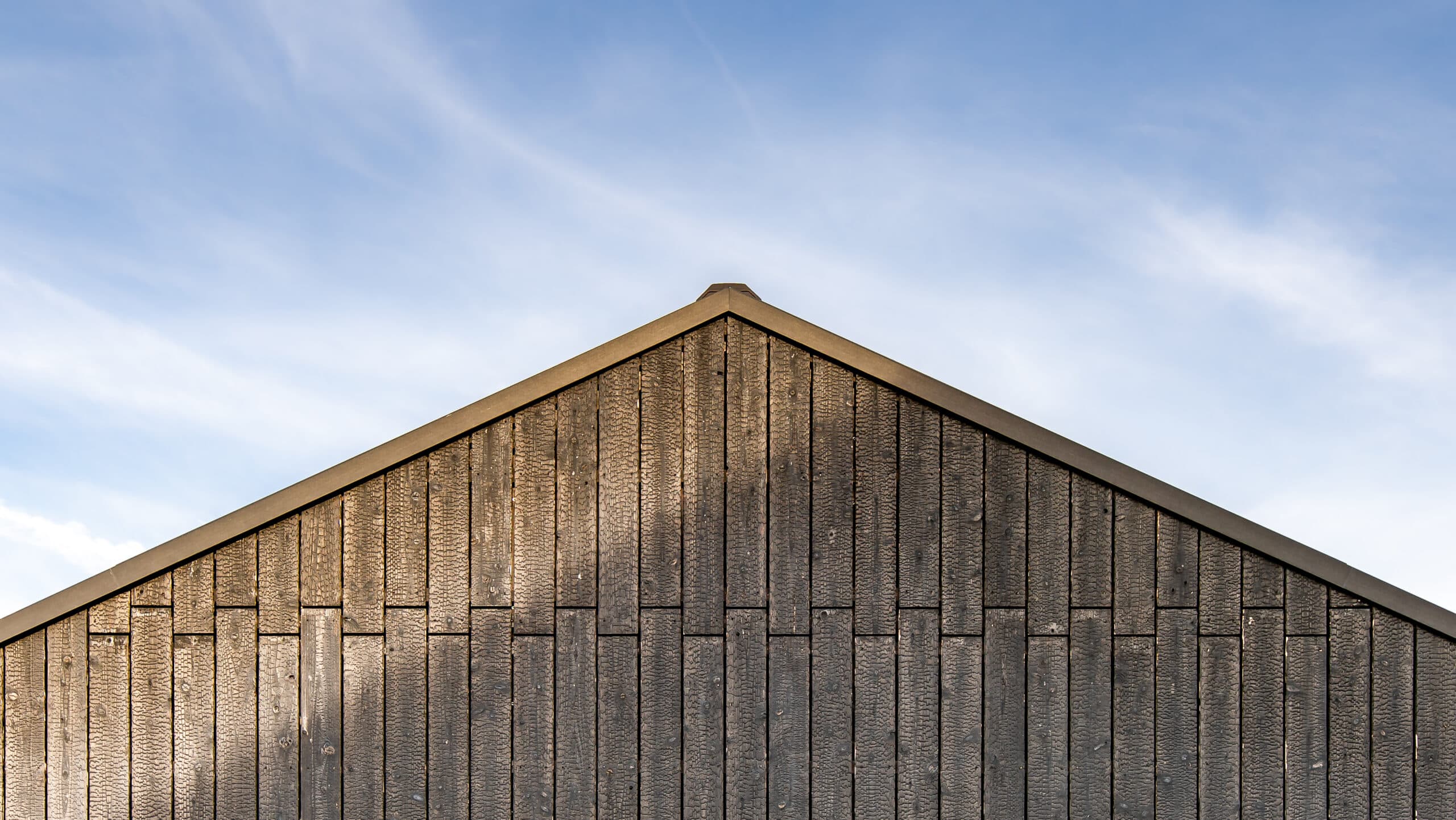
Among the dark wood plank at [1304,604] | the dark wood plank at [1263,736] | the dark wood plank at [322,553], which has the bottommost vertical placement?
the dark wood plank at [1263,736]

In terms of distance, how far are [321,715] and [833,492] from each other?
249 centimetres

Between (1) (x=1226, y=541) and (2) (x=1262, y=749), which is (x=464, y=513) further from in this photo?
(2) (x=1262, y=749)

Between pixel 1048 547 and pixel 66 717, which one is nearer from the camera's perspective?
pixel 66 717

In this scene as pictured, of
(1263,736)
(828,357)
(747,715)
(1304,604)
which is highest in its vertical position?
(828,357)

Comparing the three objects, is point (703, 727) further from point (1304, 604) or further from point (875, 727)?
point (1304, 604)

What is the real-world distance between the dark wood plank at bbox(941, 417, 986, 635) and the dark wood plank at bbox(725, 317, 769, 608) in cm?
81

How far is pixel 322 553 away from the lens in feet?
15.0

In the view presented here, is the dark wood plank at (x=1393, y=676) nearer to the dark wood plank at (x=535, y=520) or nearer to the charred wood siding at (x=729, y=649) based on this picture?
the charred wood siding at (x=729, y=649)

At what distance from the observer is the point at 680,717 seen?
15.0 ft

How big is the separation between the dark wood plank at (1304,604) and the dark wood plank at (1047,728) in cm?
102

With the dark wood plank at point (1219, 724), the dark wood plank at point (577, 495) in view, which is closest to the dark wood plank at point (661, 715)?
the dark wood plank at point (577, 495)

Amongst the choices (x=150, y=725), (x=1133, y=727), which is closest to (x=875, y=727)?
(x=1133, y=727)

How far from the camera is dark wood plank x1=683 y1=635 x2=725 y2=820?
4.54 meters

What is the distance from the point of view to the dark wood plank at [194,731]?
453 centimetres
